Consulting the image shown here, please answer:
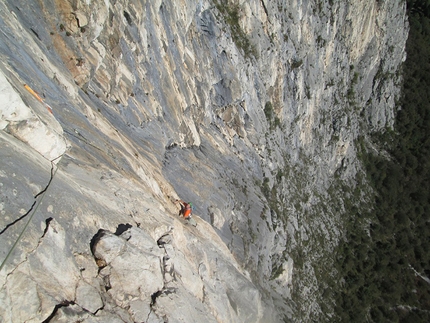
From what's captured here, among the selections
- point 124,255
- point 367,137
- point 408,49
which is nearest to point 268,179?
point 124,255

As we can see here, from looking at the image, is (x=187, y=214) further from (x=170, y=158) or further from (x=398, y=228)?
(x=398, y=228)

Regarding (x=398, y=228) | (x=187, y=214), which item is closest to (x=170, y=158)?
(x=187, y=214)

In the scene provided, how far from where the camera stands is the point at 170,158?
72.4 feet

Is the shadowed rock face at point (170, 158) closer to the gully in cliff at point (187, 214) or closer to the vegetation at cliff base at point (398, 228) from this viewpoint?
the gully in cliff at point (187, 214)

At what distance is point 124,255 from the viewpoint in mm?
9977

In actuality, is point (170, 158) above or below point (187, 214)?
above

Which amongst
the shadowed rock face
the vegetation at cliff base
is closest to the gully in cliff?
the shadowed rock face

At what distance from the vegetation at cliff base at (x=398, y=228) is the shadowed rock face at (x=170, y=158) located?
5.28m

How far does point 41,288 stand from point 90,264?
1648 millimetres

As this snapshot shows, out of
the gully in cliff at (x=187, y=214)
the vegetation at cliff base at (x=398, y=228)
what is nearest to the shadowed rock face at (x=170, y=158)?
the gully in cliff at (x=187, y=214)

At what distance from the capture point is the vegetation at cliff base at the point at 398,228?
4575cm

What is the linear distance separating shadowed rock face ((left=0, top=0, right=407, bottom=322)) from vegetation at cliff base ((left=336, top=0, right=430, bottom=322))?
528 cm

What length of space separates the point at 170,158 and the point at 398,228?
49.5 meters

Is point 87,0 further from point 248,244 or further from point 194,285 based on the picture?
point 248,244
